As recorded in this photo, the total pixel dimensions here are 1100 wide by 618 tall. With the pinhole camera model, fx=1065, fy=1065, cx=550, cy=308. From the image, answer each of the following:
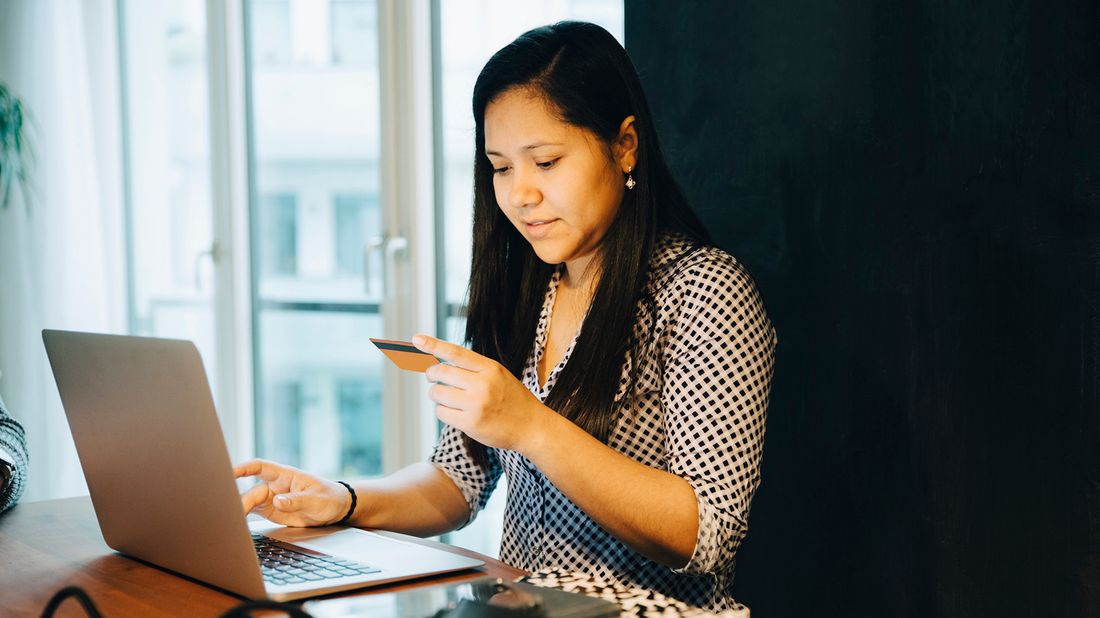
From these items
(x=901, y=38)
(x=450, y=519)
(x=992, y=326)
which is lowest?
(x=450, y=519)

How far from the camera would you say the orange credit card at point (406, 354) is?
110 cm

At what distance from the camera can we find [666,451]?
1.37 m

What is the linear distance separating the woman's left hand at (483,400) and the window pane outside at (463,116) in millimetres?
1520

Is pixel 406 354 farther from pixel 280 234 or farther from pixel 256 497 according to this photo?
pixel 280 234

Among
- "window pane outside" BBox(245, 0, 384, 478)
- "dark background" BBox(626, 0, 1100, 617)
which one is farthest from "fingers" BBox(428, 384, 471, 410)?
"window pane outside" BBox(245, 0, 384, 478)

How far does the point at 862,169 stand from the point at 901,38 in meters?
0.20

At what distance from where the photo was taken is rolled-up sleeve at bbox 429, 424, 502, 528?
5.25ft

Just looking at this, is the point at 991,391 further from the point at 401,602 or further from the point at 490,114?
the point at 401,602

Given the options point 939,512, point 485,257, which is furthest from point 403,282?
point 939,512

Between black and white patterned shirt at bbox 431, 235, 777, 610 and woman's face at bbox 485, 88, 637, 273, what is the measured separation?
12 centimetres

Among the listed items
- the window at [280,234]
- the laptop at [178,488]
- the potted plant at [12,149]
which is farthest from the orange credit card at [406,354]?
the potted plant at [12,149]

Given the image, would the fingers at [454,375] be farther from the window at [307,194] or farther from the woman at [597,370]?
the window at [307,194]

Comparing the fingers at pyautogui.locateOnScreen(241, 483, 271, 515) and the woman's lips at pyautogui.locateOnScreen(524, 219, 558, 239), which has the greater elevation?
the woman's lips at pyautogui.locateOnScreen(524, 219, 558, 239)

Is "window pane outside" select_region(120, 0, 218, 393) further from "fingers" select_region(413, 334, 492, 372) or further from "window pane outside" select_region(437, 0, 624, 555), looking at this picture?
"fingers" select_region(413, 334, 492, 372)
